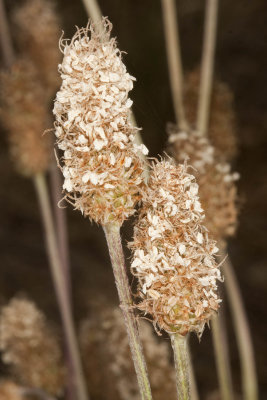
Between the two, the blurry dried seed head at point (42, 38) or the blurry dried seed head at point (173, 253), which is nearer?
the blurry dried seed head at point (173, 253)

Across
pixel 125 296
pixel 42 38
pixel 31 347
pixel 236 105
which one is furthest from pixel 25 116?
pixel 236 105

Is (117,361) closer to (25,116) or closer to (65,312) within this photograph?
(65,312)

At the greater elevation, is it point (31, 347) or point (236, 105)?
point (236, 105)

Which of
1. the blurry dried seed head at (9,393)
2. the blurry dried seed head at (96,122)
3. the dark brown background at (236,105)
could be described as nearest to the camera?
the blurry dried seed head at (96,122)

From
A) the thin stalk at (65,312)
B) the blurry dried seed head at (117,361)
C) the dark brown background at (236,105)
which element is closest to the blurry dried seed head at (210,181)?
the blurry dried seed head at (117,361)

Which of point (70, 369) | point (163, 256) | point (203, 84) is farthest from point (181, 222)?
point (70, 369)

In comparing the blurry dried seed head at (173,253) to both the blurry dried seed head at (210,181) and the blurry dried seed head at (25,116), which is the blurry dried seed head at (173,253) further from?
the blurry dried seed head at (25,116)

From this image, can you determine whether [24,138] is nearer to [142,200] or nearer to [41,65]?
[41,65]
